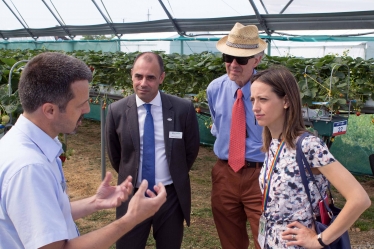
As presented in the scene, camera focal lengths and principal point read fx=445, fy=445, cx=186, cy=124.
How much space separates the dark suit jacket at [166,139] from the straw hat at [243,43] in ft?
1.61

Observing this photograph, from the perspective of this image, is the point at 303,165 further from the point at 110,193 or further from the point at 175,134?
A: the point at 175,134

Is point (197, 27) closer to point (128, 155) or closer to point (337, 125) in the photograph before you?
point (337, 125)

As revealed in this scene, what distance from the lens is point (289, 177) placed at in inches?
80.4

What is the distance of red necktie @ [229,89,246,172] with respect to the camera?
3010 mm

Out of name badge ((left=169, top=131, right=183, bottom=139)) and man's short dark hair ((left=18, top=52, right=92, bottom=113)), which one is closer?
man's short dark hair ((left=18, top=52, right=92, bottom=113))

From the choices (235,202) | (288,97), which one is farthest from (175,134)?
(288,97)

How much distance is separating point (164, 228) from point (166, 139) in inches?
23.5

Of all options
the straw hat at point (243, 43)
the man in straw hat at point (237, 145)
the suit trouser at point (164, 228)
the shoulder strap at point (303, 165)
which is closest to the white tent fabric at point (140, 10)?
the straw hat at point (243, 43)

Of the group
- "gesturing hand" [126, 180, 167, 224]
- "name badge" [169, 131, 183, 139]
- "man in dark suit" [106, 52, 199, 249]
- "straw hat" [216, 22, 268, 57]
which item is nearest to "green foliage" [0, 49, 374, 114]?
"straw hat" [216, 22, 268, 57]

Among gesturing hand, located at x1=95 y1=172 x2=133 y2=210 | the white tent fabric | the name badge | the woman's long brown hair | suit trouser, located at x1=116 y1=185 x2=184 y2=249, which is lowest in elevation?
suit trouser, located at x1=116 y1=185 x2=184 y2=249

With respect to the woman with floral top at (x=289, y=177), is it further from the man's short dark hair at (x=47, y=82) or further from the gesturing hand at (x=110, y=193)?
the man's short dark hair at (x=47, y=82)

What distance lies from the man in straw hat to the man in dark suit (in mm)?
276

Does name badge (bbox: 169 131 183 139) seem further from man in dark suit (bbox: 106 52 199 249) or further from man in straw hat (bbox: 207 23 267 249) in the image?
man in straw hat (bbox: 207 23 267 249)

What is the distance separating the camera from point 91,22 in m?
13.0
